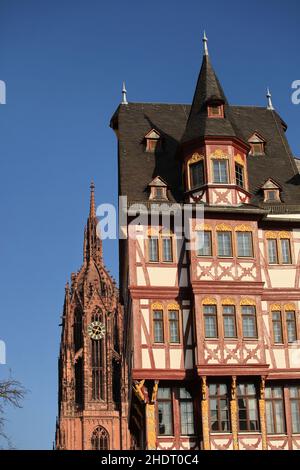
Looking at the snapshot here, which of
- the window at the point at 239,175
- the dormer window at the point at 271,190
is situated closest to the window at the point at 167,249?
the window at the point at 239,175

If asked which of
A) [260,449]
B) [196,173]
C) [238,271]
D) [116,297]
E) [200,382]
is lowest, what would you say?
[260,449]

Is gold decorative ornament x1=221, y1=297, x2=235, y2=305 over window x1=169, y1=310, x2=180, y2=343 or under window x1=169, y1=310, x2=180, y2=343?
over

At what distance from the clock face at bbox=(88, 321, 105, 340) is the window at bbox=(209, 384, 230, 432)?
9201 cm

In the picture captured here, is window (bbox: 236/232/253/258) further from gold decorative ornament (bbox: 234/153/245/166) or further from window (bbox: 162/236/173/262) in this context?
gold decorative ornament (bbox: 234/153/245/166)

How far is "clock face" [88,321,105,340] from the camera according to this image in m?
128

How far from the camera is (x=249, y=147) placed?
1624 inches

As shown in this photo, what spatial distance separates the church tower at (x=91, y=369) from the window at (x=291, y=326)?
82920 mm

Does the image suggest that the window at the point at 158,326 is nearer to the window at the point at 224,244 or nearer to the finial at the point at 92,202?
the window at the point at 224,244

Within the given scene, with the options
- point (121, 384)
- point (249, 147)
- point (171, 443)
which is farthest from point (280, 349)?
point (121, 384)

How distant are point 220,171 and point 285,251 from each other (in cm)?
427

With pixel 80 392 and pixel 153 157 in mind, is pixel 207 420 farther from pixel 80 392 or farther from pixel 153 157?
pixel 80 392

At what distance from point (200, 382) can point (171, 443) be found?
99.8 inches

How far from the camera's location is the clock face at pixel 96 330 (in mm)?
128125

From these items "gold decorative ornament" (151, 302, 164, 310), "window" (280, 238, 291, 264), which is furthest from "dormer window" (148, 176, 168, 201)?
"window" (280, 238, 291, 264)
